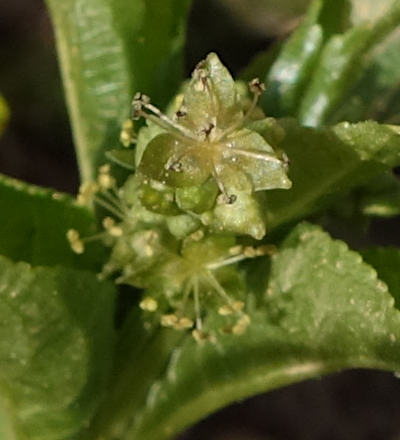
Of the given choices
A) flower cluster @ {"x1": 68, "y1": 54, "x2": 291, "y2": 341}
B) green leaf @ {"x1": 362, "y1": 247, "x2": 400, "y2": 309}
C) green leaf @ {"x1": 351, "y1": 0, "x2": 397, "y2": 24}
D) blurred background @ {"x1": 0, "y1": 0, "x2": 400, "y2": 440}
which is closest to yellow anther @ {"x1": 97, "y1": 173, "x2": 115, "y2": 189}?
flower cluster @ {"x1": 68, "y1": 54, "x2": 291, "y2": 341}

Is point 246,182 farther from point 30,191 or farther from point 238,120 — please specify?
point 30,191

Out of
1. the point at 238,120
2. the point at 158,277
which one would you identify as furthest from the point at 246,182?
the point at 158,277

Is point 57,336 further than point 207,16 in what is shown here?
No

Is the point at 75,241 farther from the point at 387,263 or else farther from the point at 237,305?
the point at 387,263

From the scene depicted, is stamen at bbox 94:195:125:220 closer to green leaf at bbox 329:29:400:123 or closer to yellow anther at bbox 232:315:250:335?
yellow anther at bbox 232:315:250:335

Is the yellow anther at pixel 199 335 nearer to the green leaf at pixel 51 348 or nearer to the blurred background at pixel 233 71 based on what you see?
the green leaf at pixel 51 348

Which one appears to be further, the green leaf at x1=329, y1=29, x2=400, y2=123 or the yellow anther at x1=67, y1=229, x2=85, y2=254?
the green leaf at x1=329, y1=29, x2=400, y2=123
